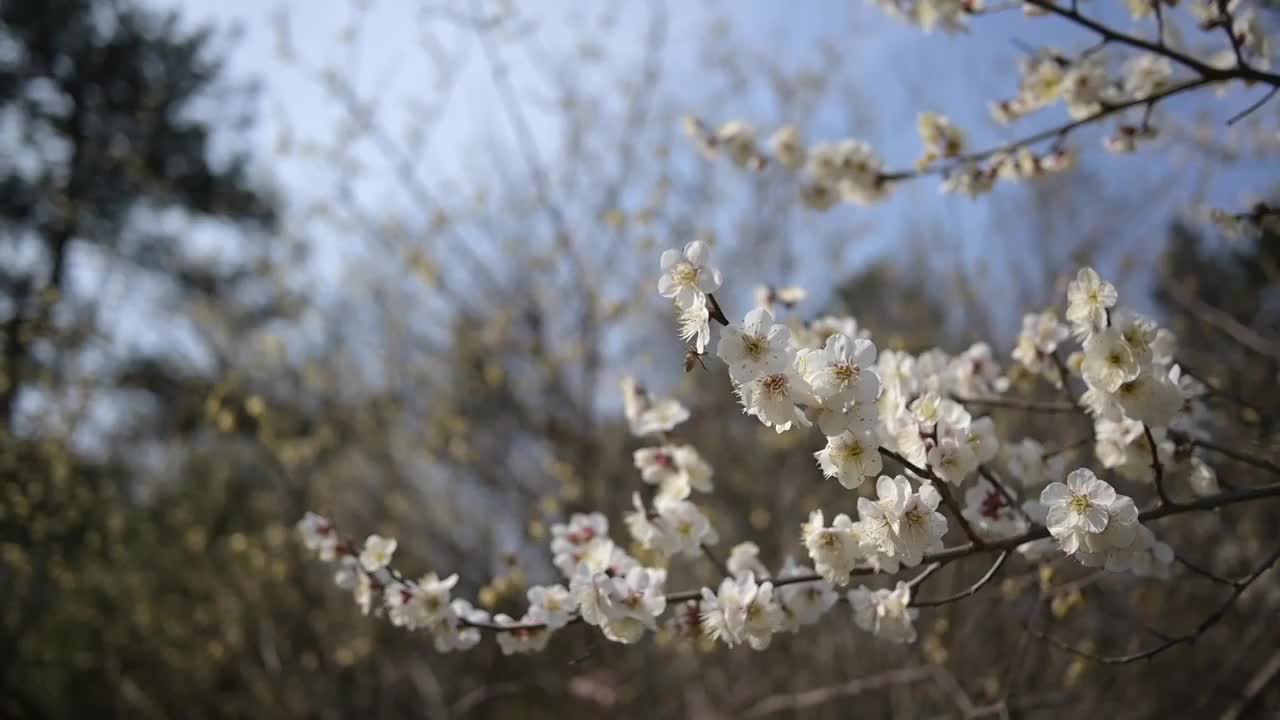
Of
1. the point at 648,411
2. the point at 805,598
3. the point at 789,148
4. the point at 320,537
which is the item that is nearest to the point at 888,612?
the point at 805,598

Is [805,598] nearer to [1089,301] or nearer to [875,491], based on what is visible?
[875,491]

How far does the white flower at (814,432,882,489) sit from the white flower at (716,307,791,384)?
0.57 feet

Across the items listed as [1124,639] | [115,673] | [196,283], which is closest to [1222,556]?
[1124,639]

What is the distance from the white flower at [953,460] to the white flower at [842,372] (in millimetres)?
389

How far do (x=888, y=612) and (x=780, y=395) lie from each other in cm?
65

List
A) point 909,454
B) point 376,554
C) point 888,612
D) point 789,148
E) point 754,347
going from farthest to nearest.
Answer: point 789,148
point 376,554
point 888,612
point 909,454
point 754,347

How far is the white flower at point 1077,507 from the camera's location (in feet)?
4.20

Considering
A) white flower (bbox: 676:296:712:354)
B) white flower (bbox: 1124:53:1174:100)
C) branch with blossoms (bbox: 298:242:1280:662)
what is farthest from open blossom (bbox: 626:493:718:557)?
white flower (bbox: 1124:53:1174:100)

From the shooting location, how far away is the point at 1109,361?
1.25m

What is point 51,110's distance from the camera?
28.1ft

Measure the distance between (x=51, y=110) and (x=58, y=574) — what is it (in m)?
6.74

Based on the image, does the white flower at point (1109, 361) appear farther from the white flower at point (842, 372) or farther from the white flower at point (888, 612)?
the white flower at point (888, 612)

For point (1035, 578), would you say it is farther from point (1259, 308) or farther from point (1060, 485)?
point (1259, 308)

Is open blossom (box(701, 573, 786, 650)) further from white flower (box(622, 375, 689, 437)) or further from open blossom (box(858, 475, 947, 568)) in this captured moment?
white flower (box(622, 375, 689, 437))
